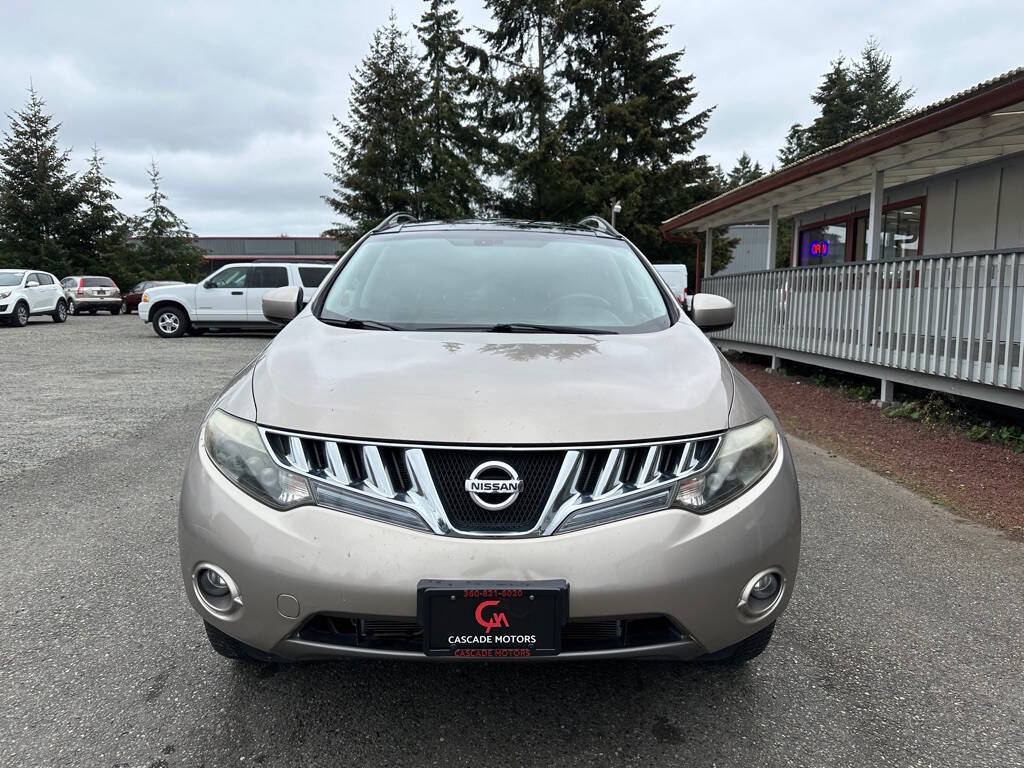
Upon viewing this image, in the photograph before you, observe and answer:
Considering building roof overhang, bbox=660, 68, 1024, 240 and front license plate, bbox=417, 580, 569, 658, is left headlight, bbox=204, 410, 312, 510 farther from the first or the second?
building roof overhang, bbox=660, 68, 1024, 240

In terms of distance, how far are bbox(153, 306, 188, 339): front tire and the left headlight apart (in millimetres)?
17217

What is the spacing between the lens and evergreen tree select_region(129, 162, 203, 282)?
3697cm

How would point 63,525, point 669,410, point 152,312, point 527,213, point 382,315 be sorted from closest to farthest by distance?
point 669,410, point 382,315, point 63,525, point 152,312, point 527,213

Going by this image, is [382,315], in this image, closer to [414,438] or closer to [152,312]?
[414,438]

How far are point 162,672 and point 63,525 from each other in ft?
6.65

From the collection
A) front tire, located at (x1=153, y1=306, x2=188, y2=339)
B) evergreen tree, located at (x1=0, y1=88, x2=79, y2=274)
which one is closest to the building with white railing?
front tire, located at (x1=153, y1=306, x2=188, y2=339)

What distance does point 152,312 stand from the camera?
58.3ft

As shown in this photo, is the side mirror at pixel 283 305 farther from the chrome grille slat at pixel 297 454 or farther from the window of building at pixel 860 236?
the window of building at pixel 860 236

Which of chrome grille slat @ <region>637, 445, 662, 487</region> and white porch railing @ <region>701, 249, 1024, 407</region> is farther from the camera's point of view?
white porch railing @ <region>701, 249, 1024, 407</region>

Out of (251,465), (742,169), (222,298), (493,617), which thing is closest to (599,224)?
(251,465)

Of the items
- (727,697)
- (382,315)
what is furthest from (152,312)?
(727,697)

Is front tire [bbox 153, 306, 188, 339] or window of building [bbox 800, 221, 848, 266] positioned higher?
window of building [bbox 800, 221, 848, 266]

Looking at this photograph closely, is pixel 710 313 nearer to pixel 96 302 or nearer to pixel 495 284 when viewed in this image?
pixel 495 284

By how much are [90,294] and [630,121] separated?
873 inches
